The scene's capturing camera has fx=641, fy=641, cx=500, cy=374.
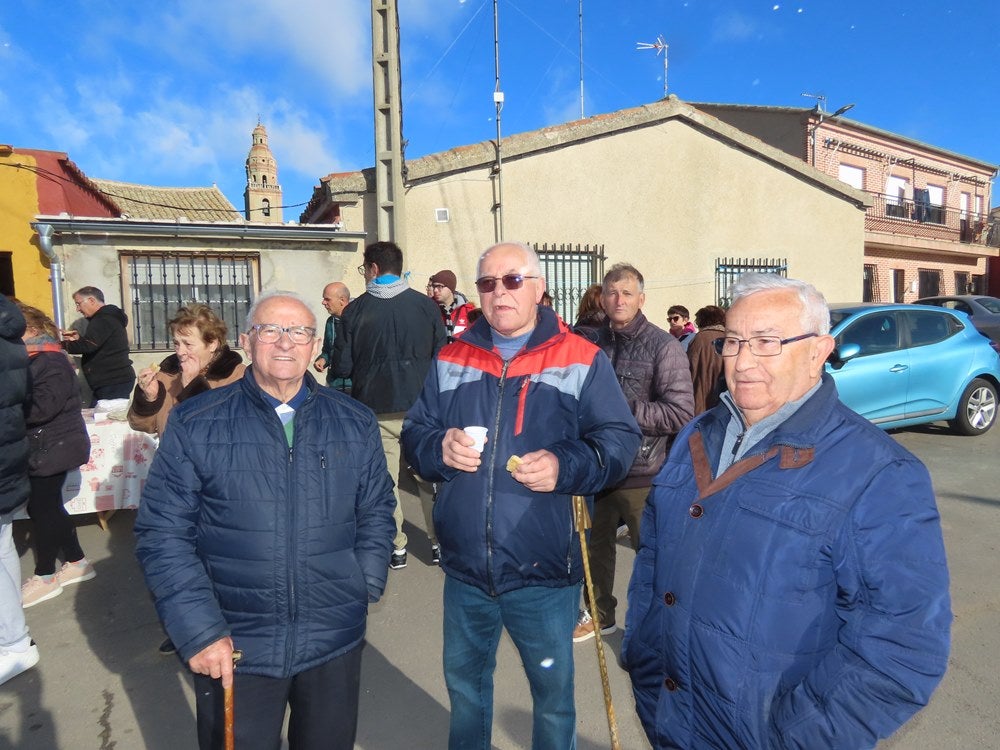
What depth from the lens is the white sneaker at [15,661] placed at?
3197mm

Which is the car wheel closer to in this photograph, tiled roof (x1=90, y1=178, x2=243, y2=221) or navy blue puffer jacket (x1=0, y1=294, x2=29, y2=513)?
navy blue puffer jacket (x1=0, y1=294, x2=29, y2=513)

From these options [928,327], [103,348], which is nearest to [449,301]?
[103,348]

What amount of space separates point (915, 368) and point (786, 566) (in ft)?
24.9

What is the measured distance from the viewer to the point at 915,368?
24.8 ft

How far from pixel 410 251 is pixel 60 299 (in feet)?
15.3

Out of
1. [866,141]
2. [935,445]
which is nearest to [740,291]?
[935,445]

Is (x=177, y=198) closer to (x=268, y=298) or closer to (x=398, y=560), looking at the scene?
(x=398, y=560)

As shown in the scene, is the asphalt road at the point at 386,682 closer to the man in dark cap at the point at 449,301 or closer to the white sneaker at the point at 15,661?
the white sneaker at the point at 15,661

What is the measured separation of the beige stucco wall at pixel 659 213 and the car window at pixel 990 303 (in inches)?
146

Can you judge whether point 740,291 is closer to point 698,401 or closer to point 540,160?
point 698,401

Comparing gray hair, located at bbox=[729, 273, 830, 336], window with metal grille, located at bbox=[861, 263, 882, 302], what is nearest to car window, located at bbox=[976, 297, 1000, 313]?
window with metal grille, located at bbox=[861, 263, 882, 302]

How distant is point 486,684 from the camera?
231cm

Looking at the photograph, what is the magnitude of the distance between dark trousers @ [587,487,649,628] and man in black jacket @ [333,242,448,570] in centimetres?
141

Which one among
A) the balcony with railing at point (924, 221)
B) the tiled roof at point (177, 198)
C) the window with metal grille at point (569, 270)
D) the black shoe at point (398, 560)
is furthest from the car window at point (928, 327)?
the tiled roof at point (177, 198)
